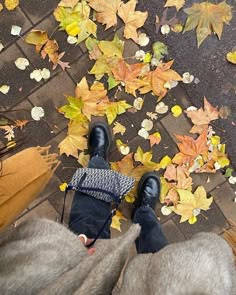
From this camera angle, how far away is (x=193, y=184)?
2.64m

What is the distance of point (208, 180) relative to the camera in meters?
2.65

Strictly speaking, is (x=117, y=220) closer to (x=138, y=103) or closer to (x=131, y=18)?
(x=138, y=103)

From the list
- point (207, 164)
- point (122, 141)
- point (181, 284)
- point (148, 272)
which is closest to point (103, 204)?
point (122, 141)

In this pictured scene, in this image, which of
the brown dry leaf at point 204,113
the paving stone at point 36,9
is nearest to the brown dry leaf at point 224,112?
the brown dry leaf at point 204,113

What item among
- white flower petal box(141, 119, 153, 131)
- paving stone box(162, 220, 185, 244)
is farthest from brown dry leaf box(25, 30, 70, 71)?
paving stone box(162, 220, 185, 244)

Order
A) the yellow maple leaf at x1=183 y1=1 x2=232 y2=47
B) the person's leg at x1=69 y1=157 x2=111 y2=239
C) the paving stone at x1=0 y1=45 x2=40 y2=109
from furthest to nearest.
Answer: the paving stone at x1=0 y1=45 x2=40 y2=109
the yellow maple leaf at x1=183 y1=1 x2=232 y2=47
the person's leg at x1=69 y1=157 x2=111 y2=239

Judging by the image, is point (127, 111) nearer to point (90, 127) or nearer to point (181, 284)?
point (90, 127)

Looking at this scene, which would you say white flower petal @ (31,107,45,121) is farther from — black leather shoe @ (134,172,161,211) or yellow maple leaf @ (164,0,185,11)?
yellow maple leaf @ (164,0,185,11)

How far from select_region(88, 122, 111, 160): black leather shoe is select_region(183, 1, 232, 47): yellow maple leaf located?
68cm

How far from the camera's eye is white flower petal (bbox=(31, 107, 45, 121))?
2.64m

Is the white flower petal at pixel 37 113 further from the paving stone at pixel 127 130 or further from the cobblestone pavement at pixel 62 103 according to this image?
the paving stone at pixel 127 130

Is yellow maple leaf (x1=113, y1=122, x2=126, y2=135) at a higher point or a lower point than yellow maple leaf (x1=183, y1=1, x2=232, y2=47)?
lower

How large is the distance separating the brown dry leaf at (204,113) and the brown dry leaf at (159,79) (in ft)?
0.62

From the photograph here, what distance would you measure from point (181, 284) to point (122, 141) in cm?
124
